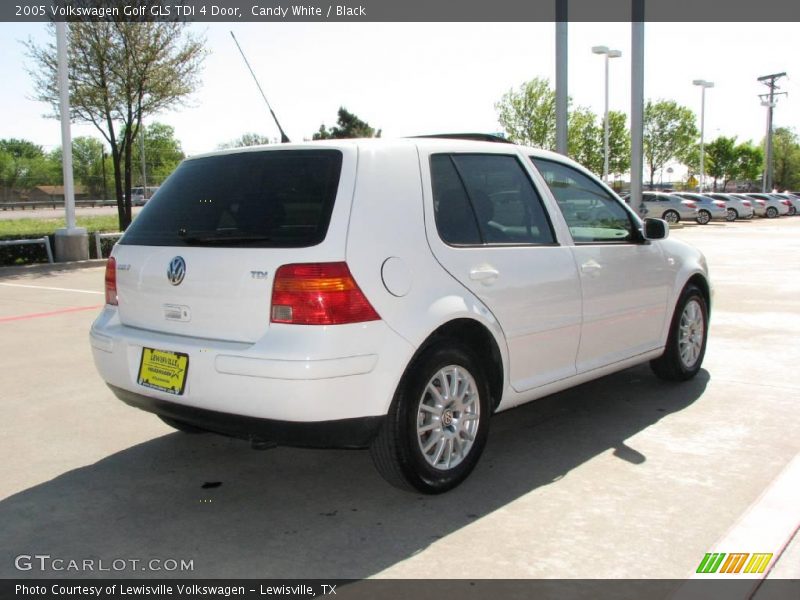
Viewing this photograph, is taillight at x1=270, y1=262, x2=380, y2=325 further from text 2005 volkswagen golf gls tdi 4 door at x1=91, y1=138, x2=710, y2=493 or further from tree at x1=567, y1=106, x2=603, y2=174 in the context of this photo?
tree at x1=567, y1=106, x2=603, y2=174

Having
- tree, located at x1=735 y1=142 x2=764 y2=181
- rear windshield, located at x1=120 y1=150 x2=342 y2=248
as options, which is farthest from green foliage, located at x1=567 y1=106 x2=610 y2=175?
rear windshield, located at x1=120 y1=150 x2=342 y2=248

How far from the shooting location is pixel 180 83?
64.2 feet

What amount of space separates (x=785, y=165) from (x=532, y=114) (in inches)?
1941

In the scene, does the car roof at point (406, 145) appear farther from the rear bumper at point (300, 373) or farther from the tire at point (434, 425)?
Answer: the tire at point (434, 425)

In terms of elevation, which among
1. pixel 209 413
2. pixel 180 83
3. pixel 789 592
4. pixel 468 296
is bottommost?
pixel 789 592

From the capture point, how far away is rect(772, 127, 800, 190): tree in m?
87.6

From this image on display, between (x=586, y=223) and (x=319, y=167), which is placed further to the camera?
(x=586, y=223)

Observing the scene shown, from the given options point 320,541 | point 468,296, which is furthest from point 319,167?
point 320,541

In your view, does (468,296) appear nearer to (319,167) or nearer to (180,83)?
(319,167)

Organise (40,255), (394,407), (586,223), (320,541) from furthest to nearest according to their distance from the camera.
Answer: (40,255) → (586,223) → (394,407) → (320,541)

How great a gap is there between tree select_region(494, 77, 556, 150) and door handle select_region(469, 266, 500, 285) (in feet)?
163

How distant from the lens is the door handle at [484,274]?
13.0 feet

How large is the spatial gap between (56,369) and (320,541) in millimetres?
4202

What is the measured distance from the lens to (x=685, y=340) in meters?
5.99
